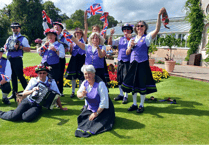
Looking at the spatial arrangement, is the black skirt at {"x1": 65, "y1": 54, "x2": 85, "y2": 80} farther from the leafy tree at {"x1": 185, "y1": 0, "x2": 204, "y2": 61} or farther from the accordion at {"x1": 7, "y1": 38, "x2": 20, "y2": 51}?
the leafy tree at {"x1": 185, "y1": 0, "x2": 204, "y2": 61}

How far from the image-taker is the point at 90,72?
314cm

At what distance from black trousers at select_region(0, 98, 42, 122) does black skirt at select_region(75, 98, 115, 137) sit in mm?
1105

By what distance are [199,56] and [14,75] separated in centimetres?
1503

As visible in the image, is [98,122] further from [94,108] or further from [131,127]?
[131,127]

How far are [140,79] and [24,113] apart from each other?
9.06ft

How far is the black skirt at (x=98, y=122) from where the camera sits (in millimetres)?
3178

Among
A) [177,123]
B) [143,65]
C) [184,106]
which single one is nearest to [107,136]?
[177,123]

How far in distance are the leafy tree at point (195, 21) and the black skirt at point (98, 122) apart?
14960mm

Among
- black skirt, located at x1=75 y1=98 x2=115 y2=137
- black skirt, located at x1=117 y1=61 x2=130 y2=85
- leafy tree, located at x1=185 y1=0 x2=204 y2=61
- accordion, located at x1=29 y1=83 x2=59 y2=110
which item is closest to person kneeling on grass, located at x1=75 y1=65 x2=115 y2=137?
black skirt, located at x1=75 y1=98 x2=115 y2=137

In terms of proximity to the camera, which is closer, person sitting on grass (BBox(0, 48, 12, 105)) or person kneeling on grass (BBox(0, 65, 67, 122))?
person kneeling on grass (BBox(0, 65, 67, 122))

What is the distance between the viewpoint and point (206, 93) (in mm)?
5824

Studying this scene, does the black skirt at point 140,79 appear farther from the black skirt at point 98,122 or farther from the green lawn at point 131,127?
the black skirt at point 98,122

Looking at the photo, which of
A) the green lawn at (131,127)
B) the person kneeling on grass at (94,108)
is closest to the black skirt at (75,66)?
the green lawn at (131,127)

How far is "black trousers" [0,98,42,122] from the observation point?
3.66 m
